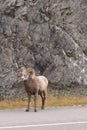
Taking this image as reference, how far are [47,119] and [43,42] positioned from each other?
30.6 ft

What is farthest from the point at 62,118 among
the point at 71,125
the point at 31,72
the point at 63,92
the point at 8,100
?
the point at 63,92

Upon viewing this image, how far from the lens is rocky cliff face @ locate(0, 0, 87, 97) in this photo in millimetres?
21406

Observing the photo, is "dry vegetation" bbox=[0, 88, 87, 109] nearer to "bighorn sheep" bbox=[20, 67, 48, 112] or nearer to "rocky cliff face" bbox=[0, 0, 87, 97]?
"bighorn sheep" bbox=[20, 67, 48, 112]

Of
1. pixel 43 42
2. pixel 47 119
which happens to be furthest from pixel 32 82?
pixel 43 42

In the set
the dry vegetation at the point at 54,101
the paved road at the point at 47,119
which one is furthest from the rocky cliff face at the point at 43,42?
the paved road at the point at 47,119

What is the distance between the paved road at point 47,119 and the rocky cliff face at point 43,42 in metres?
5.47

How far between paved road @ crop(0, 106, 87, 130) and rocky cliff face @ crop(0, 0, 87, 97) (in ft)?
17.9

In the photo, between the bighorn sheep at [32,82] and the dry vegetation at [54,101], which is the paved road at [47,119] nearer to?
the bighorn sheep at [32,82]

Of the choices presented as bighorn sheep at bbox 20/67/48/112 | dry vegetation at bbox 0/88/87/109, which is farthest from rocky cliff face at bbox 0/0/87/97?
bighorn sheep at bbox 20/67/48/112

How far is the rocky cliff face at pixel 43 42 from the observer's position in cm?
2141

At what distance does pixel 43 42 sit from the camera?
21.9 metres

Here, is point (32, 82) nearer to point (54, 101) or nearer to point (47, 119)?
point (54, 101)

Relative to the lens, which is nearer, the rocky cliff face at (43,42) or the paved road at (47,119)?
the paved road at (47,119)

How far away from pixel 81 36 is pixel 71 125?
1153cm
